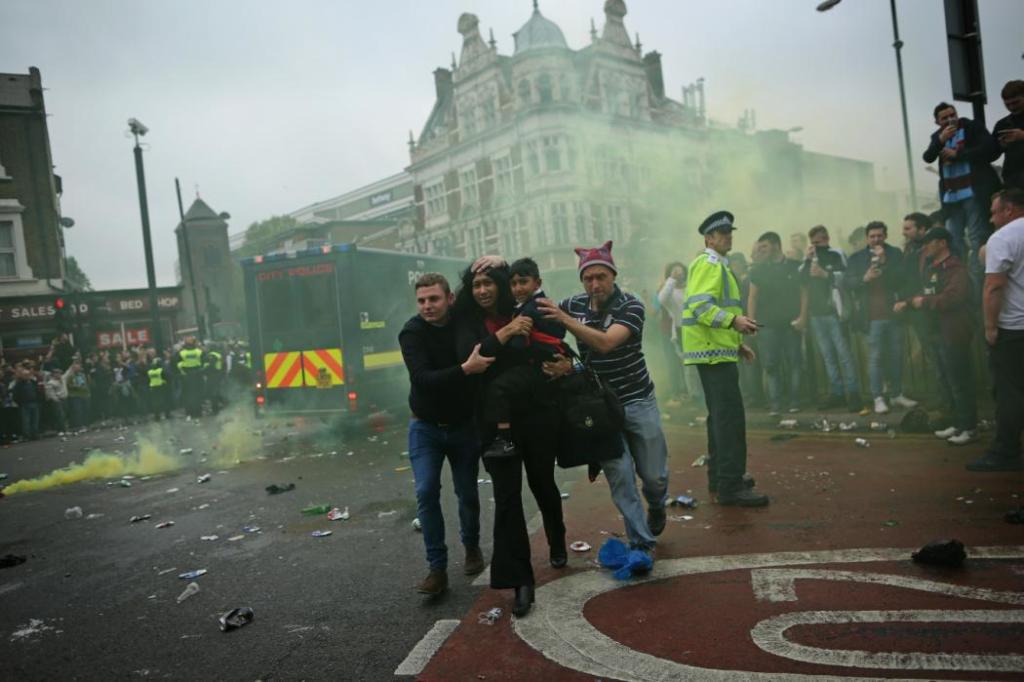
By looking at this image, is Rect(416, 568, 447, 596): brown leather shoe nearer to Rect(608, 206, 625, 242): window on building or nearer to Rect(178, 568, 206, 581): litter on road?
Rect(178, 568, 206, 581): litter on road

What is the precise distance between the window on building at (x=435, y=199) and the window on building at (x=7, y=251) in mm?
21637

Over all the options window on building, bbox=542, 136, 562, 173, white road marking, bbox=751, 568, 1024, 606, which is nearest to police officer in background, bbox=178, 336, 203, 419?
white road marking, bbox=751, 568, 1024, 606

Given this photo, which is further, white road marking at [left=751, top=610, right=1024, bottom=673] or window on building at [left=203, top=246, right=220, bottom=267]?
window on building at [left=203, top=246, right=220, bottom=267]

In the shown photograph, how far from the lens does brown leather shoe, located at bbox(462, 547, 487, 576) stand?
175 inches

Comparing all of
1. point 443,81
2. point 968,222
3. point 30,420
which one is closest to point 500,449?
point 968,222

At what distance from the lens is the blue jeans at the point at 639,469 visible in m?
4.06

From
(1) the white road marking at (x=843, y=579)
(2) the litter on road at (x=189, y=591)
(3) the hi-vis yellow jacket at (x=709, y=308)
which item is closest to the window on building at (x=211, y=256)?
(2) the litter on road at (x=189, y=591)

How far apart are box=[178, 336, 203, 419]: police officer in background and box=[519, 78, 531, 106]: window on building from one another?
71.7ft

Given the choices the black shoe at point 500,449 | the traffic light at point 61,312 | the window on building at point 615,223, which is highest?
the window on building at point 615,223

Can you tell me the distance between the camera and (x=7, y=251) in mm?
26188

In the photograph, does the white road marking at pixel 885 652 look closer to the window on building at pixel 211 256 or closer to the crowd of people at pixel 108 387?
the crowd of people at pixel 108 387

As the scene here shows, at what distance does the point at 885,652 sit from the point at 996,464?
333 cm

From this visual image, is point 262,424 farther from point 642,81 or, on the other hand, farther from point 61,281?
point 642,81

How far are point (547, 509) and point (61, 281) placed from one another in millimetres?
29276
